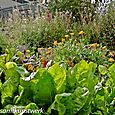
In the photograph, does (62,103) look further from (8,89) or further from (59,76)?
(8,89)

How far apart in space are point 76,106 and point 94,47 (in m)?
3.52

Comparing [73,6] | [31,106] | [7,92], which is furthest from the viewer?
[73,6]

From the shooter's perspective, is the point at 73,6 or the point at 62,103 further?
the point at 73,6

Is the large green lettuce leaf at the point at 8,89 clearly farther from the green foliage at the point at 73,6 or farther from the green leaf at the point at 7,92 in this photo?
the green foliage at the point at 73,6

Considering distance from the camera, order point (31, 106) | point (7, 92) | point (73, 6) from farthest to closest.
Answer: point (73, 6)
point (7, 92)
point (31, 106)

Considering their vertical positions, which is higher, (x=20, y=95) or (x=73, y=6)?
(x=20, y=95)

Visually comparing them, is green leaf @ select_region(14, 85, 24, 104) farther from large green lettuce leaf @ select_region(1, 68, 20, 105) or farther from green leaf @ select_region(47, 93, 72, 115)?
green leaf @ select_region(47, 93, 72, 115)

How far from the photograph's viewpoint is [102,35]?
6566 mm

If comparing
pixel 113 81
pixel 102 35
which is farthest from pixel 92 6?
pixel 113 81

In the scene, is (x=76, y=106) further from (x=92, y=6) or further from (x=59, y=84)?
(x=92, y=6)

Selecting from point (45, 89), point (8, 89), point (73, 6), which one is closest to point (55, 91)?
point (45, 89)

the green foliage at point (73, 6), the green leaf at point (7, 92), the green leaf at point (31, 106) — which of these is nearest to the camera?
the green leaf at point (31, 106)

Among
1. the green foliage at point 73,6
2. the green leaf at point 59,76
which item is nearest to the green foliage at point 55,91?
the green leaf at point 59,76

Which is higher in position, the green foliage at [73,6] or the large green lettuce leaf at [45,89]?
the large green lettuce leaf at [45,89]
